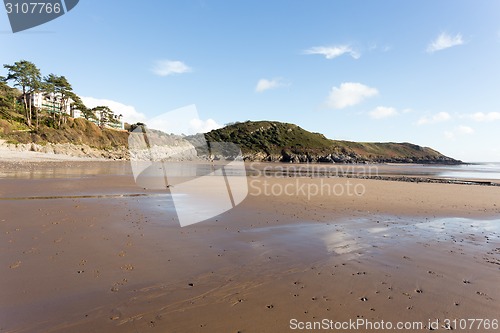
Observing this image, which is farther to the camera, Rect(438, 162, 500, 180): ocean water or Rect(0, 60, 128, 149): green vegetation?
Rect(0, 60, 128, 149): green vegetation

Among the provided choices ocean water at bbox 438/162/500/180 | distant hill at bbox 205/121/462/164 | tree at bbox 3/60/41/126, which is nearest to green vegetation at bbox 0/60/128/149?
tree at bbox 3/60/41/126

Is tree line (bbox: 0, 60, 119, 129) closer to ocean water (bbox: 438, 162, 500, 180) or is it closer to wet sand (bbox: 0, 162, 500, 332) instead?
wet sand (bbox: 0, 162, 500, 332)

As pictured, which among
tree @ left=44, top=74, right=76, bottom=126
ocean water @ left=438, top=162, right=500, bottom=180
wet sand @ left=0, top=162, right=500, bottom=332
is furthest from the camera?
tree @ left=44, top=74, right=76, bottom=126

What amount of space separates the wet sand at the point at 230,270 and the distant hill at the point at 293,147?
10666 cm

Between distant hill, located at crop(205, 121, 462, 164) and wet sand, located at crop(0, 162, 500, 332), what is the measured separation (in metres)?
107

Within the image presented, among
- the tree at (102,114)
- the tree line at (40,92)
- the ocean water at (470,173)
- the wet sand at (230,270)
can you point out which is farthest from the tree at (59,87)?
the ocean water at (470,173)

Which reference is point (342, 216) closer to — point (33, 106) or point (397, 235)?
point (397, 235)

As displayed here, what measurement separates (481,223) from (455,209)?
356 centimetres

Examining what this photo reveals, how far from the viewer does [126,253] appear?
7168 mm

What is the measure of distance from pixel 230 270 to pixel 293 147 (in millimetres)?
135989

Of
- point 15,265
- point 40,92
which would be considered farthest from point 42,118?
point 15,265

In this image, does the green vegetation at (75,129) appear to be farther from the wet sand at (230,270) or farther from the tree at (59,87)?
the wet sand at (230,270)

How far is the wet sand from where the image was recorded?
4453 millimetres

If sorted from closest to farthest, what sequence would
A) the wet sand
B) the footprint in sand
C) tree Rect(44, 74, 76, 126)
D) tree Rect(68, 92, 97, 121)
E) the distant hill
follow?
the wet sand
the footprint in sand
tree Rect(44, 74, 76, 126)
tree Rect(68, 92, 97, 121)
the distant hill
